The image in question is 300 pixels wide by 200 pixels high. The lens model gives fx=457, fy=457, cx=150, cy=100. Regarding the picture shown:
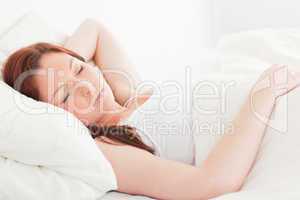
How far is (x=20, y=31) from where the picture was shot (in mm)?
1535

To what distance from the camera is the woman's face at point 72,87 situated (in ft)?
4.19

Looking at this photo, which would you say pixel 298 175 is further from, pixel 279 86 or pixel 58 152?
pixel 58 152

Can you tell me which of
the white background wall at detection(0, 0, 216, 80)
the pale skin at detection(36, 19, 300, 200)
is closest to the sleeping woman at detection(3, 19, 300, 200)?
the pale skin at detection(36, 19, 300, 200)

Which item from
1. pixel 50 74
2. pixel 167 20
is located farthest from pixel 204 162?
pixel 167 20

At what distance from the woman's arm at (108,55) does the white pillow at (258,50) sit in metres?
0.31

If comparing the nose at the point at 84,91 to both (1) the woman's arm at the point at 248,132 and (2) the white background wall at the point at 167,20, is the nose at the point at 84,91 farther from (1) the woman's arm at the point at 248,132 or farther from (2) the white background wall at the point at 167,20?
(1) the woman's arm at the point at 248,132

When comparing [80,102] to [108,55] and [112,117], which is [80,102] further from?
[108,55]

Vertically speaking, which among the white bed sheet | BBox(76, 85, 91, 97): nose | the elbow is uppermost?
BBox(76, 85, 91, 97): nose

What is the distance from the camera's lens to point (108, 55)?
1.61 meters

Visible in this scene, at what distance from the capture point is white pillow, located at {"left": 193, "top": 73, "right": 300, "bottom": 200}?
1.02m

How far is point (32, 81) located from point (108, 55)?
1.27 feet

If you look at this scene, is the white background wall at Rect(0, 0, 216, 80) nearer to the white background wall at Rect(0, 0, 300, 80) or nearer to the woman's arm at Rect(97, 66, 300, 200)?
the white background wall at Rect(0, 0, 300, 80)

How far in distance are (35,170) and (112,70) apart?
0.58 m

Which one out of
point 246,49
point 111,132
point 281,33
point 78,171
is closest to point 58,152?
point 78,171
